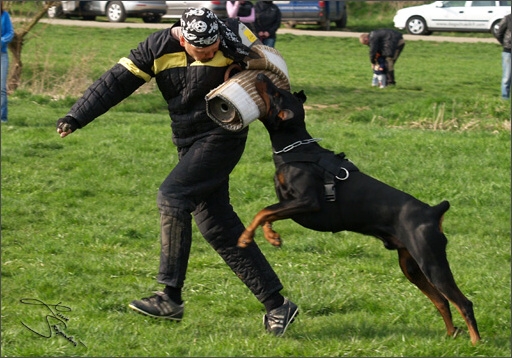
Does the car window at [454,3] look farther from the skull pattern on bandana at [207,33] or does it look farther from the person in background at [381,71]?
the skull pattern on bandana at [207,33]

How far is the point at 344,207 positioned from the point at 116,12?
23132mm

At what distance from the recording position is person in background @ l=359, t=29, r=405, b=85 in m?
18.3

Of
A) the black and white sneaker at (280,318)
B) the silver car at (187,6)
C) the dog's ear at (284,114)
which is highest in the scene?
the dog's ear at (284,114)

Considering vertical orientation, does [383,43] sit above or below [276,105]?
below

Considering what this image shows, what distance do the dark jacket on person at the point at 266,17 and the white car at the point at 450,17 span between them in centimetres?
1189

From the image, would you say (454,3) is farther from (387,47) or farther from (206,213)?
(206,213)

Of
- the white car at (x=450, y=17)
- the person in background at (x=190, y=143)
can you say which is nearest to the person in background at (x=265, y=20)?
the white car at (x=450, y=17)

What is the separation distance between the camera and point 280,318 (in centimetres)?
517

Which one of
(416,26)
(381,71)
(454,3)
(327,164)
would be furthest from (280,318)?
(416,26)

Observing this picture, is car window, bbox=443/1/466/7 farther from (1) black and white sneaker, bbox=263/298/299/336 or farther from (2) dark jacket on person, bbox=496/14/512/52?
(1) black and white sneaker, bbox=263/298/299/336

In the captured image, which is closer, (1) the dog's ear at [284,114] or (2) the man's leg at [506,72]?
(1) the dog's ear at [284,114]

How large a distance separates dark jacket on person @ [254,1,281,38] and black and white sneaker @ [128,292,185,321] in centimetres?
1240

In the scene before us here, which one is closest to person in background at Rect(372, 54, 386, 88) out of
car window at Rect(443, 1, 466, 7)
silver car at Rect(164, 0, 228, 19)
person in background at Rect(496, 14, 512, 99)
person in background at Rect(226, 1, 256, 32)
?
person in background at Rect(496, 14, 512, 99)

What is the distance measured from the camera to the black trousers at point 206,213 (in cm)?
505
